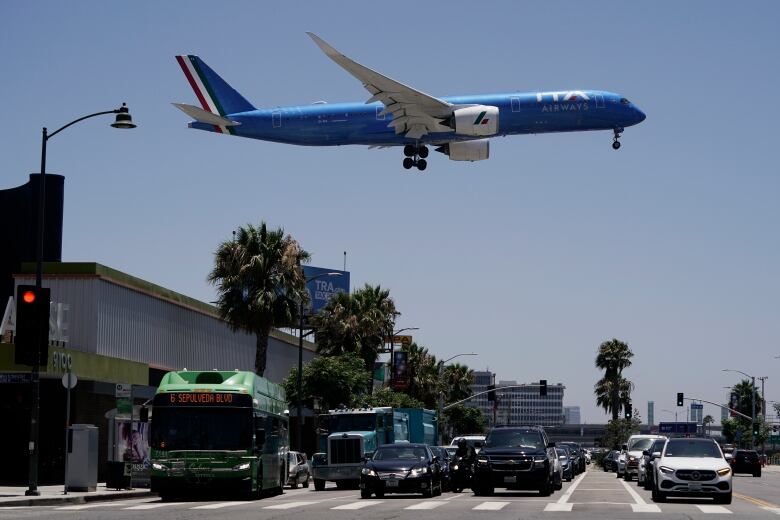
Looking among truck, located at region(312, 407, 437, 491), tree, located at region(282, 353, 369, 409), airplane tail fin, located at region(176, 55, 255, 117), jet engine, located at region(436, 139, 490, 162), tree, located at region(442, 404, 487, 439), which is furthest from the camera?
tree, located at region(442, 404, 487, 439)

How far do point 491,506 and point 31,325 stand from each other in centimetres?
1244

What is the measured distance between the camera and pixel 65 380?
31.9 meters

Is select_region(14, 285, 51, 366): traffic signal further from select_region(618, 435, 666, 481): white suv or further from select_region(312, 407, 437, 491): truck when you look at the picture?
select_region(618, 435, 666, 481): white suv

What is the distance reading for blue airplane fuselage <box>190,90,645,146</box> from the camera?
51781mm

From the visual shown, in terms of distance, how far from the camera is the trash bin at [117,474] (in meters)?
35.0

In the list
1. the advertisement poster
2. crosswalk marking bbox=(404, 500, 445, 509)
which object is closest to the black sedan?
crosswalk marking bbox=(404, 500, 445, 509)

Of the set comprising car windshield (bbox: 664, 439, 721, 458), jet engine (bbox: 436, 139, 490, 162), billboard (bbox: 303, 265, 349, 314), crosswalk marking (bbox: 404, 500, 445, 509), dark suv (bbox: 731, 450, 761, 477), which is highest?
jet engine (bbox: 436, 139, 490, 162)

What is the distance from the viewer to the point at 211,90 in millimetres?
59531

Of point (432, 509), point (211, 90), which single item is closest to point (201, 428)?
point (432, 509)

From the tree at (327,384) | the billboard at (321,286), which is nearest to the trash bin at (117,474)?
the tree at (327,384)

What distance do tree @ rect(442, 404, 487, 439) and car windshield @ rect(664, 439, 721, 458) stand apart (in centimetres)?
8811

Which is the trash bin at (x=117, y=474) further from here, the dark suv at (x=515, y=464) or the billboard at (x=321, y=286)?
the billboard at (x=321, y=286)

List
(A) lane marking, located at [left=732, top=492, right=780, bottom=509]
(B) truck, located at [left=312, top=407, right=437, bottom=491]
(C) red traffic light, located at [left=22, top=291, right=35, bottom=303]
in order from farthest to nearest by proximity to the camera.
Answer: (B) truck, located at [left=312, top=407, right=437, bottom=491] < (C) red traffic light, located at [left=22, top=291, right=35, bottom=303] < (A) lane marking, located at [left=732, top=492, right=780, bottom=509]

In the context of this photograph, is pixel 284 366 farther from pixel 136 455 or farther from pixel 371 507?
pixel 371 507
